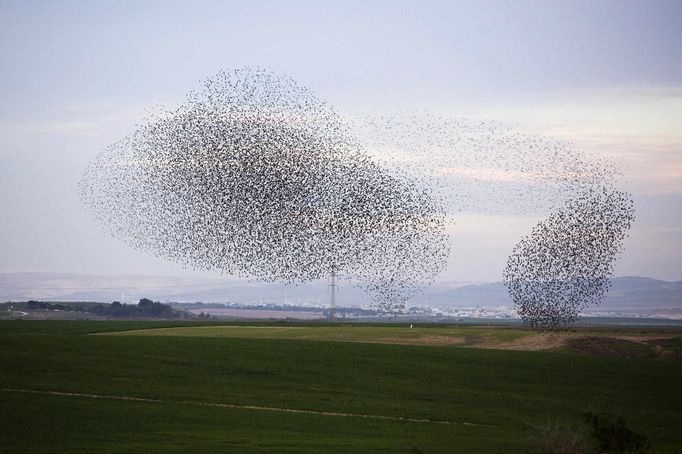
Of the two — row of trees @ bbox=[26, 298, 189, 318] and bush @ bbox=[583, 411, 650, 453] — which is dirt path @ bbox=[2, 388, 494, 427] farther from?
row of trees @ bbox=[26, 298, 189, 318]

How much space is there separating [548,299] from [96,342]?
131 feet

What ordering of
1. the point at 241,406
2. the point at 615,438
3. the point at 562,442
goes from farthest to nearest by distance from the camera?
the point at 241,406, the point at 615,438, the point at 562,442

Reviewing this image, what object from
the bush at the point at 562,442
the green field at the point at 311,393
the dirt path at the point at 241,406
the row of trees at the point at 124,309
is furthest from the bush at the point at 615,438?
the row of trees at the point at 124,309

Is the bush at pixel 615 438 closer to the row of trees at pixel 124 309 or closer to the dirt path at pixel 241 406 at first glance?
the dirt path at pixel 241 406

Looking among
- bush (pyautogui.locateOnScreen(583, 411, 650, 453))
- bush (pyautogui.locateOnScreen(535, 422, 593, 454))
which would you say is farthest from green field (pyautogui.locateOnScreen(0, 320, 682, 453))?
bush (pyautogui.locateOnScreen(535, 422, 593, 454))

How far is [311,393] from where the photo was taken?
2047 inches

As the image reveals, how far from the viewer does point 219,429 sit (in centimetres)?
4056

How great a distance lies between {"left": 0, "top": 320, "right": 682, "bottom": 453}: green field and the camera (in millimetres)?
38531

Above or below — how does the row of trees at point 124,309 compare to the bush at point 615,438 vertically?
above

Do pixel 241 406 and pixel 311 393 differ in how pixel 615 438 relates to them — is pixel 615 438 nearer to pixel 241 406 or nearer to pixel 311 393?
pixel 241 406

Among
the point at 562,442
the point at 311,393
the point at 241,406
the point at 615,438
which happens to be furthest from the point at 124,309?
the point at 562,442

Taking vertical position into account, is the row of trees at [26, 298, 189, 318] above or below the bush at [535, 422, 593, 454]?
above

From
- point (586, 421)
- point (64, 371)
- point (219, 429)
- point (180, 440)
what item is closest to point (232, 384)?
point (64, 371)

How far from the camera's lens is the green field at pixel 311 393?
126 ft
